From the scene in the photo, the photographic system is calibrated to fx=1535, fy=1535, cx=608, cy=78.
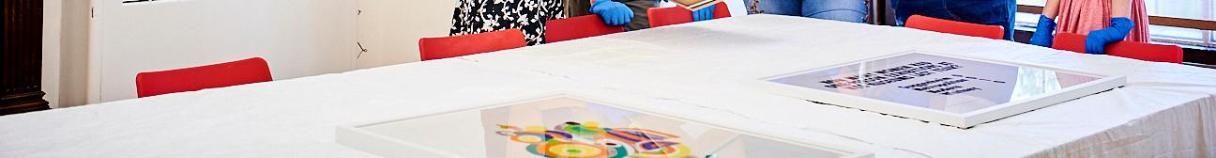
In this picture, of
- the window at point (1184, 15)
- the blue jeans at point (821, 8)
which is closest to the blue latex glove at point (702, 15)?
the blue jeans at point (821, 8)

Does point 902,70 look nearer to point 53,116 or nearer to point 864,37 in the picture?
point 864,37

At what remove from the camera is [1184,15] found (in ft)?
18.0

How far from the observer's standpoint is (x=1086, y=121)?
2812mm

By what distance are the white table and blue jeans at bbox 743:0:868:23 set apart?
1203 millimetres

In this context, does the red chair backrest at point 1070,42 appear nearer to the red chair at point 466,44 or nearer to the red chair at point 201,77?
the red chair at point 466,44

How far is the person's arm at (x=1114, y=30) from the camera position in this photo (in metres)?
4.10

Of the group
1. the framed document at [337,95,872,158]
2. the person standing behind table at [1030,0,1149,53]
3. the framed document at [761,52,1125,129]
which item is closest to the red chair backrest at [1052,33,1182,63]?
the person standing behind table at [1030,0,1149,53]

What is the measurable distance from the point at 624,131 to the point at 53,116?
0.99 m

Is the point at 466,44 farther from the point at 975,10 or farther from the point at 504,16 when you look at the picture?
the point at 975,10

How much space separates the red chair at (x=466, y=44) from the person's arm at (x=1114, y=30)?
5.03 ft

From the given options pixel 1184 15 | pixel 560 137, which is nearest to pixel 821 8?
pixel 1184 15

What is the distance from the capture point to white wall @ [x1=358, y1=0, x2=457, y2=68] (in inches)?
254

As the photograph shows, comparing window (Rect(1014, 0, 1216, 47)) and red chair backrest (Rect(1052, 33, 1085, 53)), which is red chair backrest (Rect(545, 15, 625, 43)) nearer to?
red chair backrest (Rect(1052, 33, 1085, 53))

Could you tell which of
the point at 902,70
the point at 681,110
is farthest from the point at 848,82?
the point at 681,110
